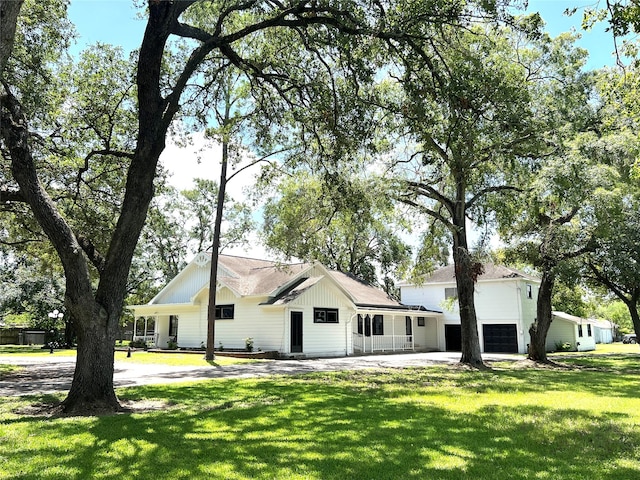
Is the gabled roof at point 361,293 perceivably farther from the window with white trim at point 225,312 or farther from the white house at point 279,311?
the window with white trim at point 225,312

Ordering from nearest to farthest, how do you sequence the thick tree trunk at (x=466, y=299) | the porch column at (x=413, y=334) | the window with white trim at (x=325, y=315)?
1. the thick tree trunk at (x=466, y=299)
2. the window with white trim at (x=325, y=315)
3. the porch column at (x=413, y=334)

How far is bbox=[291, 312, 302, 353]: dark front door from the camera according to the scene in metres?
25.7

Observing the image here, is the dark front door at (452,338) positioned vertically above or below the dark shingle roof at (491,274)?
below

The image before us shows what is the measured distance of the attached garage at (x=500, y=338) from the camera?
32906 millimetres

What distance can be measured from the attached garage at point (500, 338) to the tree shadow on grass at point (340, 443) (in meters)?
25.8

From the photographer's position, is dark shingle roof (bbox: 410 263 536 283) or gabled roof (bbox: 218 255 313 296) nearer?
gabled roof (bbox: 218 255 313 296)

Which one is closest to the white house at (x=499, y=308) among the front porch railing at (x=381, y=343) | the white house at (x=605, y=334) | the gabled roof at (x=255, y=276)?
the front porch railing at (x=381, y=343)

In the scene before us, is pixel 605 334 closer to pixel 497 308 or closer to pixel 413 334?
pixel 497 308

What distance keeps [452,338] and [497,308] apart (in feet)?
15.8

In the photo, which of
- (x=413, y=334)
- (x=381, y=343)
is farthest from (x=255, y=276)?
(x=413, y=334)

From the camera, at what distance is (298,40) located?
12.3 meters

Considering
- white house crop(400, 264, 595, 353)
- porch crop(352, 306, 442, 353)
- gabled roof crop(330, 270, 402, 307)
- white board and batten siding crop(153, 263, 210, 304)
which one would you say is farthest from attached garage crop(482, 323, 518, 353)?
white board and batten siding crop(153, 263, 210, 304)

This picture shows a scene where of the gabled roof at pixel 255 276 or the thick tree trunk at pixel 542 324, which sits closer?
the thick tree trunk at pixel 542 324

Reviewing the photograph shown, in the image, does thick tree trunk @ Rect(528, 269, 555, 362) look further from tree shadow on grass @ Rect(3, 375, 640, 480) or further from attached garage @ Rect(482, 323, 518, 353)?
tree shadow on grass @ Rect(3, 375, 640, 480)
